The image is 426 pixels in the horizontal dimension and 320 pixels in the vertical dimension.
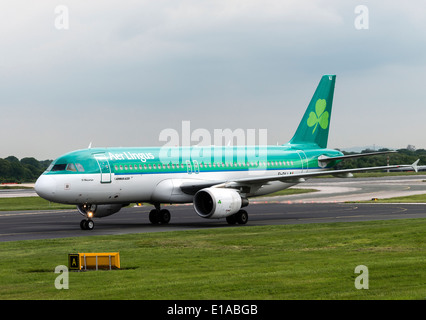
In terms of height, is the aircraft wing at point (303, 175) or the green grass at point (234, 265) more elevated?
the aircraft wing at point (303, 175)

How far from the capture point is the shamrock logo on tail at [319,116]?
5200cm

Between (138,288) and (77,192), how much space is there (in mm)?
20852

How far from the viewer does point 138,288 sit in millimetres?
18688

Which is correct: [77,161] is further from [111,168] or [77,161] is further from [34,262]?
[34,262]

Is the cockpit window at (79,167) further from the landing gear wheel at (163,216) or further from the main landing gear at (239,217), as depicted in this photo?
the main landing gear at (239,217)

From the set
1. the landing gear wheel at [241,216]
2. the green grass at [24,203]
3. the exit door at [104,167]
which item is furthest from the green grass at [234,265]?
the green grass at [24,203]

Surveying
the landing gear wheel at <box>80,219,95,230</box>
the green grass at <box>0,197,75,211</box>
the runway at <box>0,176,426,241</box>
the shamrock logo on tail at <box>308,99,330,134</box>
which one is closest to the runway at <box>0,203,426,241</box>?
the runway at <box>0,176,426,241</box>

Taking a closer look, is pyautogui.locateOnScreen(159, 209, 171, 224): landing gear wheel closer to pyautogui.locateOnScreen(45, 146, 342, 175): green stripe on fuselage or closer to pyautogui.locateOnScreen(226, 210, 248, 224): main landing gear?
pyautogui.locateOnScreen(45, 146, 342, 175): green stripe on fuselage

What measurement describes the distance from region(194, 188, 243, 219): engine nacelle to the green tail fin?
38.8 ft

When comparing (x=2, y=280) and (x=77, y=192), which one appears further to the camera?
(x=77, y=192)

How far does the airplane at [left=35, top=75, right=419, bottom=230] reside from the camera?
128 ft

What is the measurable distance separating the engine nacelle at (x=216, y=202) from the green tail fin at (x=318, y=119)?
11.8m

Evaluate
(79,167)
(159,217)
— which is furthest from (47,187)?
(159,217)
